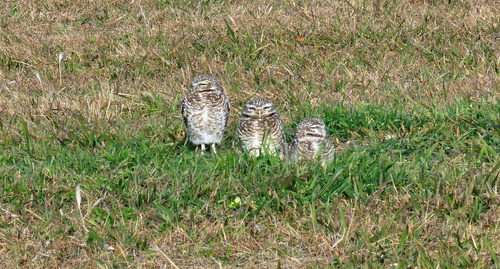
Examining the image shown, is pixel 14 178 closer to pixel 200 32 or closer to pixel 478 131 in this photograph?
pixel 478 131

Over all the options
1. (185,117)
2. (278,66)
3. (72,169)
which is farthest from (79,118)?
(278,66)

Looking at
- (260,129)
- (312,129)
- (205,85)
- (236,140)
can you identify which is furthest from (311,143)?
(205,85)

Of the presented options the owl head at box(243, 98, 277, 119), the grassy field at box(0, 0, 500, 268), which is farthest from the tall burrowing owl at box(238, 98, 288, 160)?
the grassy field at box(0, 0, 500, 268)

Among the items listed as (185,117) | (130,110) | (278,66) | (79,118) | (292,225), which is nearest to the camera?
(292,225)

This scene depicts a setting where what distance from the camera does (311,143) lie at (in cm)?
594

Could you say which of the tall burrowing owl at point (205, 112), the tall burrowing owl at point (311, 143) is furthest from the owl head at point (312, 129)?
the tall burrowing owl at point (205, 112)

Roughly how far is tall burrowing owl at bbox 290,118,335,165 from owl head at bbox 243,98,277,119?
391 millimetres

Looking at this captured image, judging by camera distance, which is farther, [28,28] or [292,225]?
[28,28]

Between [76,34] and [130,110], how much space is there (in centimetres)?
278

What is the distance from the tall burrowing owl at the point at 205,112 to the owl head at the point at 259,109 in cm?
40

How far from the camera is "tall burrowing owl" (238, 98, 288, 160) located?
6.26 metres

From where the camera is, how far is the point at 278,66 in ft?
29.8

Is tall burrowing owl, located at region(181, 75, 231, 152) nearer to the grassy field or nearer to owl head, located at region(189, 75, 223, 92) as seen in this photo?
owl head, located at region(189, 75, 223, 92)

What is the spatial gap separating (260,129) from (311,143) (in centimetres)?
55
